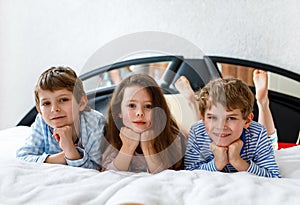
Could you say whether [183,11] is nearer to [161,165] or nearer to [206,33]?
[206,33]

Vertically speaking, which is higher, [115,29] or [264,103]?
[115,29]

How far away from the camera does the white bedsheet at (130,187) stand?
866mm

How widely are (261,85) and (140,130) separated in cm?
86

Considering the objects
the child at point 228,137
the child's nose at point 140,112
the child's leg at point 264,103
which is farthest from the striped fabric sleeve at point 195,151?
the child's leg at point 264,103

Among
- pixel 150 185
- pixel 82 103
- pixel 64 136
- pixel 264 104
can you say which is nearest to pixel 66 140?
pixel 64 136

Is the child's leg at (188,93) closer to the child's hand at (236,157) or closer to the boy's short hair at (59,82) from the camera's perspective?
the child's hand at (236,157)

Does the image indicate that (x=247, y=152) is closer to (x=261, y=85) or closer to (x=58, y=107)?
(x=58, y=107)

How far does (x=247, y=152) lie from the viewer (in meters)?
1.22

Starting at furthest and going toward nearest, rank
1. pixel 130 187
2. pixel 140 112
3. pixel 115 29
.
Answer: pixel 115 29 < pixel 140 112 < pixel 130 187

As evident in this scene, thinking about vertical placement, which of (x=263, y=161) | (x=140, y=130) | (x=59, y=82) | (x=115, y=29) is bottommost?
(x=263, y=161)

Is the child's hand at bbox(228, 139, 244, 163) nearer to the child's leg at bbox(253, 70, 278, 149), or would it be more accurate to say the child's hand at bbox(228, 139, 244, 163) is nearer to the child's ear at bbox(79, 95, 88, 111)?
the child's ear at bbox(79, 95, 88, 111)

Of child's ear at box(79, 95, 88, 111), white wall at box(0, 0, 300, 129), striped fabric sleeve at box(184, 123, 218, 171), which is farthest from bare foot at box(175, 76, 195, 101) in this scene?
white wall at box(0, 0, 300, 129)

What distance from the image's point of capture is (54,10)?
2293 mm

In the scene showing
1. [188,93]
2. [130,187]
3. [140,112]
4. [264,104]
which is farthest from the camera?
[264,104]
